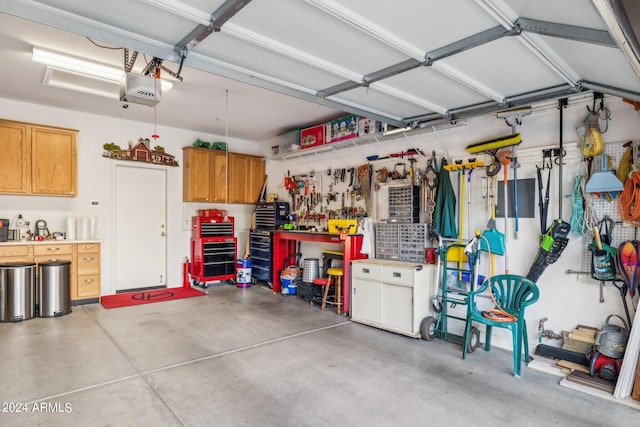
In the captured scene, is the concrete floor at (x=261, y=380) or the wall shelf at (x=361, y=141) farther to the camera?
the wall shelf at (x=361, y=141)

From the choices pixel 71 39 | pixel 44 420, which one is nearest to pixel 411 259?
pixel 44 420

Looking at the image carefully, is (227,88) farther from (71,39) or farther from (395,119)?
(395,119)

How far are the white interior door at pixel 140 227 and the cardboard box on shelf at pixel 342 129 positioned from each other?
321 cm

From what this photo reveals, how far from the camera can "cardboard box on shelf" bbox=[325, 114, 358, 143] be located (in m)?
5.27

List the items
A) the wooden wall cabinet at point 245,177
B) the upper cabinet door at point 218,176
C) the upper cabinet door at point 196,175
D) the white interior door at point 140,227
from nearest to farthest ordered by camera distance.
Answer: the white interior door at point 140,227 → the upper cabinet door at point 196,175 → the upper cabinet door at point 218,176 → the wooden wall cabinet at point 245,177

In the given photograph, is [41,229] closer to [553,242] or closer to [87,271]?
[87,271]

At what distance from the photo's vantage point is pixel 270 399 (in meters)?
2.68

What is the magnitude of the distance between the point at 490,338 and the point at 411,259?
1227 millimetres

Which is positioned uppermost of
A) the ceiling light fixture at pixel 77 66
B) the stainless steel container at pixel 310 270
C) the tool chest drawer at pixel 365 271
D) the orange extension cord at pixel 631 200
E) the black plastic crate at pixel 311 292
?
the ceiling light fixture at pixel 77 66

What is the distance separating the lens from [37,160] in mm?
5027

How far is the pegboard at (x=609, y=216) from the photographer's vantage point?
122 inches

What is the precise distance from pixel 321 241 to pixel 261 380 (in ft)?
8.49

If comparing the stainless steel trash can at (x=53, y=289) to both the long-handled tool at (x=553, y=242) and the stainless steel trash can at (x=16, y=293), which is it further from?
the long-handled tool at (x=553, y=242)

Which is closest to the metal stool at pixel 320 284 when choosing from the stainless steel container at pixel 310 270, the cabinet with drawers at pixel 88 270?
the stainless steel container at pixel 310 270
